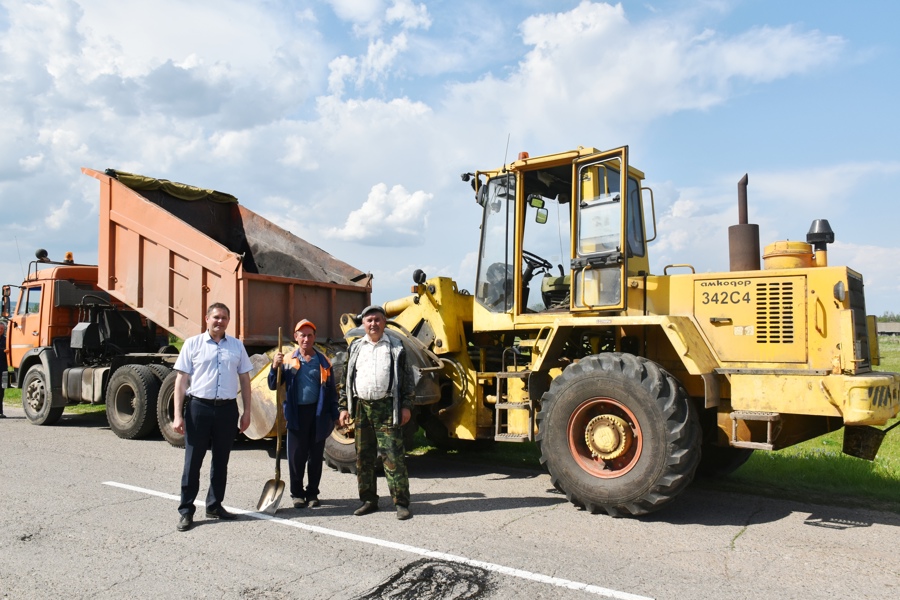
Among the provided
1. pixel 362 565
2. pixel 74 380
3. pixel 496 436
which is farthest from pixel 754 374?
pixel 74 380

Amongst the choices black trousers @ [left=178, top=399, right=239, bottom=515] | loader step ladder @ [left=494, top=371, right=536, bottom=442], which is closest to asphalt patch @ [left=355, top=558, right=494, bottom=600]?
black trousers @ [left=178, top=399, right=239, bottom=515]

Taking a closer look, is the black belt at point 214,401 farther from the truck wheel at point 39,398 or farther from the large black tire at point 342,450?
the truck wheel at point 39,398

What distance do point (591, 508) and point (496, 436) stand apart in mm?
1209

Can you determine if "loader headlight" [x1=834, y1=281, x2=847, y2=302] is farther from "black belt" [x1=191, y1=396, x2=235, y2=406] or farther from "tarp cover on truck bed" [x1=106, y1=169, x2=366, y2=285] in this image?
"tarp cover on truck bed" [x1=106, y1=169, x2=366, y2=285]

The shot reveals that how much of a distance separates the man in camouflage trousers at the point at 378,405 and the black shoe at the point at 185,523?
1.26 metres

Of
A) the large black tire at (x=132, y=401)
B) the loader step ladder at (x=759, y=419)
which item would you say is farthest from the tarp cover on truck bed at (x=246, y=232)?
the loader step ladder at (x=759, y=419)

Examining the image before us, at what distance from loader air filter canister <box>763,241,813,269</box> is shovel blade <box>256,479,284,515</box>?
4490 millimetres

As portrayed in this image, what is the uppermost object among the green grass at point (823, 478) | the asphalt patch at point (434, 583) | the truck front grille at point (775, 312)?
the truck front grille at point (775, 312)

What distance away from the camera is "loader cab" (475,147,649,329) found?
6.35 metres

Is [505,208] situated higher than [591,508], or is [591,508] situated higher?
[505,208]

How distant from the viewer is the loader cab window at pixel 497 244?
7164 millimetres

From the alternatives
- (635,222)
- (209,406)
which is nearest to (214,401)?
(209,406)

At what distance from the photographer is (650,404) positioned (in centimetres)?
558

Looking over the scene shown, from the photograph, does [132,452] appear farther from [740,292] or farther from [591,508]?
[740,292]
